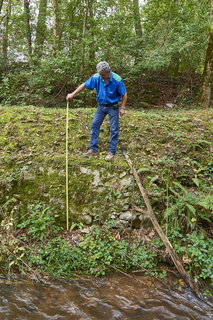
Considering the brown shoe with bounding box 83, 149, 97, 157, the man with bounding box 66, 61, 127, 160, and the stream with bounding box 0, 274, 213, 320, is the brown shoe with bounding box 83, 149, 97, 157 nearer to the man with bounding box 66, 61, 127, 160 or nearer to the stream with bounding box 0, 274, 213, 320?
the man with bounding box 66, 61, 127, 160

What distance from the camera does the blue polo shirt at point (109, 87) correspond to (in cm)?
457

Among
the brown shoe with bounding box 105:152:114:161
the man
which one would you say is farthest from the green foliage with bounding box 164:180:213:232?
the man

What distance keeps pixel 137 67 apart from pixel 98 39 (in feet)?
6.59

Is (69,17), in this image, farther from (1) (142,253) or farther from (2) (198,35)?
(1) (142,253)

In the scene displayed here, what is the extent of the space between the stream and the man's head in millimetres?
3623

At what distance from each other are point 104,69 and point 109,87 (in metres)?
0.42

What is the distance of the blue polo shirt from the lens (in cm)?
457

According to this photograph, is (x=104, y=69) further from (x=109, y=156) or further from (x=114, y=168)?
(x=114, y=168)

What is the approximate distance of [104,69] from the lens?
14.0ft

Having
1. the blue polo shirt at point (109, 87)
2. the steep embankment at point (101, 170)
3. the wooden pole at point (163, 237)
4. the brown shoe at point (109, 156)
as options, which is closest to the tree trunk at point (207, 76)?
the steep embankment at point (101, 170)

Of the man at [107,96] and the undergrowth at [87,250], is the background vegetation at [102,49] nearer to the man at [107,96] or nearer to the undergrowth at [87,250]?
the man at [107,96]

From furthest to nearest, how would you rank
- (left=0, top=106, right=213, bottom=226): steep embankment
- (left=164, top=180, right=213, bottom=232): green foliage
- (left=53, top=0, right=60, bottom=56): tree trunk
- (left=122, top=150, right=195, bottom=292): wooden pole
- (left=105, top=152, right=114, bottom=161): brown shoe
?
1. (left=53, top=0, right=60, bottom=56): tree trunk
2. (left=105, top=152, right=114, bottom=161): brown shoe
3. (left=0, top=106, right=213, bottom=226): steep embankment
4. (left=164, top=180, right=213, bottom=232): green foliage
5. (left=122, top=150, right=195, bottom=292): wooden pole

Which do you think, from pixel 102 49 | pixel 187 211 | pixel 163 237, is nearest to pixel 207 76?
pixel 102 49

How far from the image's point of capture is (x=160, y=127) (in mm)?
6320
